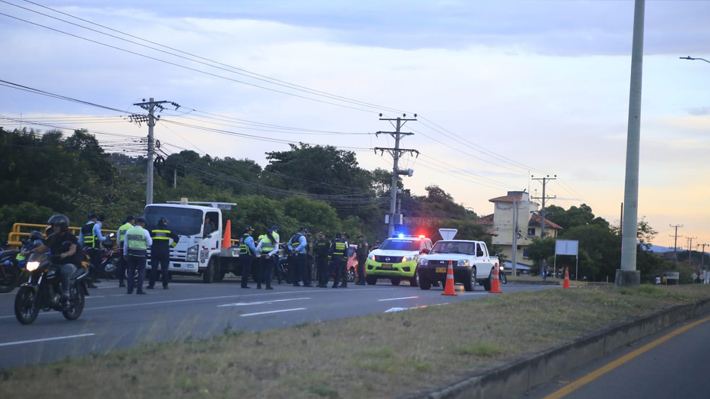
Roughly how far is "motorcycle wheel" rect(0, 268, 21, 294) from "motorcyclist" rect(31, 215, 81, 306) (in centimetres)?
613

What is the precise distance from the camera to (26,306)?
1298 centimetres

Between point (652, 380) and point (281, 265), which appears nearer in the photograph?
point (652, 380)

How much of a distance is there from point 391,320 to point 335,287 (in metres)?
14.6

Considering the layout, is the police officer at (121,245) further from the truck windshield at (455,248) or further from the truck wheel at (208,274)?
the truck windshield at (455,248)

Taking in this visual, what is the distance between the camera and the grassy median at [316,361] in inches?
264

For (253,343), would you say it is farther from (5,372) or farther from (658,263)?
(658,263)

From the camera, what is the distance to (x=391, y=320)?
13086 mm

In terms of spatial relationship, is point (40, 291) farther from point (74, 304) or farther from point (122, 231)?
point (122, 231)

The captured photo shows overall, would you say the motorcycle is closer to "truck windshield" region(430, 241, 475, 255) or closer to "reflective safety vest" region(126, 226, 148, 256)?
"reflective safety vest" region(126, 226, 148, 256)

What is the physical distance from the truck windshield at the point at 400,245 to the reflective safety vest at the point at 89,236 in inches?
515

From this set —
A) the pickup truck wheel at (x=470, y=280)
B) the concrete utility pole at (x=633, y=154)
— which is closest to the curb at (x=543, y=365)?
the concrete utility pole at (x=633, y=154)

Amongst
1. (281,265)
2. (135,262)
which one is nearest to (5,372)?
(135,262)

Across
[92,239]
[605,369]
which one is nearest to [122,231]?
[92,239]

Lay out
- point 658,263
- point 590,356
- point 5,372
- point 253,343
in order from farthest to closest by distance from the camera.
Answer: point 658,263 < point 590,356 < point 253,343 < point 5,372
